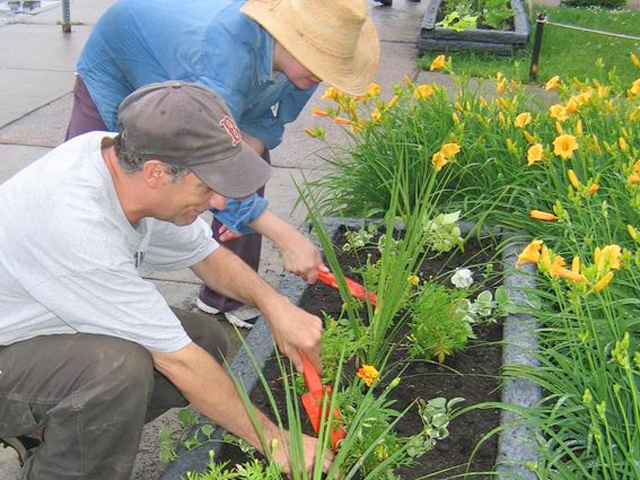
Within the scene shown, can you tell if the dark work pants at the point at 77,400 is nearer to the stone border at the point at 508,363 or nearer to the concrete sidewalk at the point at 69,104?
the stone border at the point at 508,363

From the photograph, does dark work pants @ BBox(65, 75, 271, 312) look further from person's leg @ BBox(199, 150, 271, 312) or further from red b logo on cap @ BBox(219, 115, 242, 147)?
red b logo on cap @ BBox(219, 115, 242, 147)

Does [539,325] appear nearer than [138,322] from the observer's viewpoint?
No

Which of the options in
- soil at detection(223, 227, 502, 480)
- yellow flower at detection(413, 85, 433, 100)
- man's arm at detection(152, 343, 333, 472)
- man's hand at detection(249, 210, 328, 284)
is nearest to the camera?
man's arm at detection(152, 343, 333, 472)

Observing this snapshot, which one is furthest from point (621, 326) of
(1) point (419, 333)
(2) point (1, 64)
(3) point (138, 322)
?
(2) point (1, 64)

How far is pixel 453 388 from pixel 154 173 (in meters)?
1.19

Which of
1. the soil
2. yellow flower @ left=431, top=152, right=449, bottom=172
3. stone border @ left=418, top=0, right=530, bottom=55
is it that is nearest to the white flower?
the soil

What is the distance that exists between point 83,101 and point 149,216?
1.11 metres

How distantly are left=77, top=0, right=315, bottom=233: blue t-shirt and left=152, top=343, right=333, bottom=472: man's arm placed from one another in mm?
795

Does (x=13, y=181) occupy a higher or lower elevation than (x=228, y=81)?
lower

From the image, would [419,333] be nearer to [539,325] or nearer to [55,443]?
[539,325]

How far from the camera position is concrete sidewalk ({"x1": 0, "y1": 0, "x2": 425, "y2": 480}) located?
426 cm

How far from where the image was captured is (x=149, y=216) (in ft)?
8.20

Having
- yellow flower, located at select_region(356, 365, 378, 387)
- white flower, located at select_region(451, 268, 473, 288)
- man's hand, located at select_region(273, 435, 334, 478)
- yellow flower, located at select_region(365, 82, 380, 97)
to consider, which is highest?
yellow flower, located at select_region(365, 82, 380, 97)

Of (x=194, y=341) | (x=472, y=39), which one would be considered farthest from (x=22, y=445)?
(x=472, y=39)
